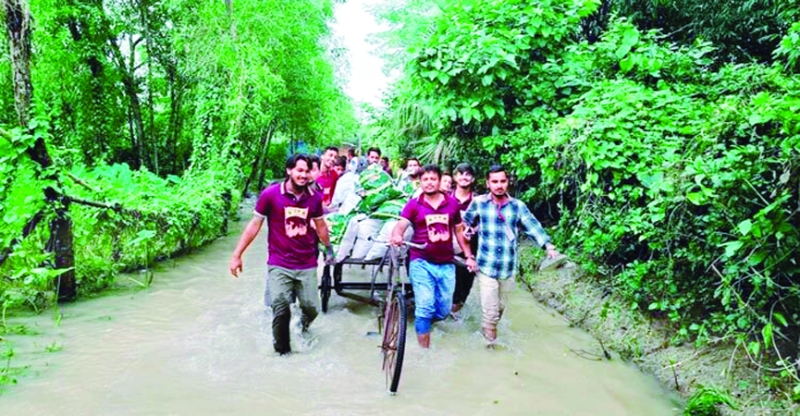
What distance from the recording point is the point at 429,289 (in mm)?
5043

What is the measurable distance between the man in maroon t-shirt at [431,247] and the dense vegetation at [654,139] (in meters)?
1.69

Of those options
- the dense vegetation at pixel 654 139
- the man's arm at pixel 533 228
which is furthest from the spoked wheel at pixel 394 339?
the dense vegetation at pixel 654 139

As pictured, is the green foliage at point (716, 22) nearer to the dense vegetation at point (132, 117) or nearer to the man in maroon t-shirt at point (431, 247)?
the man in maroon t-shirt at point (431, 247)

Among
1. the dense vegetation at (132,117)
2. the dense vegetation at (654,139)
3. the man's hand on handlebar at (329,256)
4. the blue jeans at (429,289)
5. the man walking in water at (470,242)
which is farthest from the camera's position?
the man walking in water at (470,242)

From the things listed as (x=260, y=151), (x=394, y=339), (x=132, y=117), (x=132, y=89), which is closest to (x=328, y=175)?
(x=394, y=339)

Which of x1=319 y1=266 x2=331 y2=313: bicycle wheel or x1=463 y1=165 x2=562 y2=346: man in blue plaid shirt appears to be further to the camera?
x1=319 y1=266 x2=331 y2=313: bicycle wheel

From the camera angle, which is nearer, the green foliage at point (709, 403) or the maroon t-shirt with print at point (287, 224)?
the green foliage at point (709, 403)

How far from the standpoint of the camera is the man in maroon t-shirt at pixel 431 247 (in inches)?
198

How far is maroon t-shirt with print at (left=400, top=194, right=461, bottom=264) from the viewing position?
5.04 metres

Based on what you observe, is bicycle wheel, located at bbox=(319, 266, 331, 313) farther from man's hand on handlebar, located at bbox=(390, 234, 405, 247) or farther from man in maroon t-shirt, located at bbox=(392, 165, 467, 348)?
man's hand on handlebar, located at bbox=(390, 234, 405, 247)

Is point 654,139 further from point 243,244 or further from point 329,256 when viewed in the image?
point 243,244

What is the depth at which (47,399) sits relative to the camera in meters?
3.99

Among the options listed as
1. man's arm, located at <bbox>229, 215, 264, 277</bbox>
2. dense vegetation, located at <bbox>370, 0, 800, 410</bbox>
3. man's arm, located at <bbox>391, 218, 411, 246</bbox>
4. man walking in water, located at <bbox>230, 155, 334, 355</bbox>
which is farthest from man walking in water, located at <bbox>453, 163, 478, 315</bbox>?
man's arm, located at <bbox>229, 215, 264, 277</bbox>

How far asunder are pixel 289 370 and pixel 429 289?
1391mm
